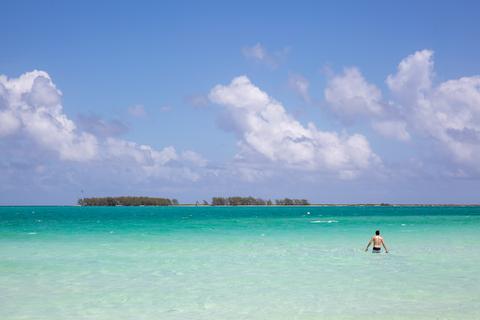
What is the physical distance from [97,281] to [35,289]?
262 centimetres

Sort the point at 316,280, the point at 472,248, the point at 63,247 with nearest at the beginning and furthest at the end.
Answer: the point at 316,280 → the point at 472,248 → the point at 63,247

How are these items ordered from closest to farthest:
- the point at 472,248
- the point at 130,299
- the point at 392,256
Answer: the point at 130,299 → the point at 392,256 → the point at 472,248

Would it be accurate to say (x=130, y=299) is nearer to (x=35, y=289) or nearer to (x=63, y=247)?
(x=35, y=289)

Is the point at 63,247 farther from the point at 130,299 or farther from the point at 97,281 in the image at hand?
the point at 130,299

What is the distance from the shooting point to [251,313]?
55.9 feet

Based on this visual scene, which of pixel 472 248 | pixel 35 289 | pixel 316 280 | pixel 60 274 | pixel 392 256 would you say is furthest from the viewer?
pixel 472 248

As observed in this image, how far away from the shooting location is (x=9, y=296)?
19.9 metres

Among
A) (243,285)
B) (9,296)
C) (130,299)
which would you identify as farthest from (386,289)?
(9,296)

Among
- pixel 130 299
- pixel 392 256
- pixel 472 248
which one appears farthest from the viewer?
pixel 472 248

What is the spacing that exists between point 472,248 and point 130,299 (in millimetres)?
24772

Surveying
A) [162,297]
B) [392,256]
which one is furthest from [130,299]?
[392,256]

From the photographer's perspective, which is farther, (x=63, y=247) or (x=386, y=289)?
(x=63, y=247)

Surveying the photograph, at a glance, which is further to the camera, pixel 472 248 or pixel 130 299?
pixel 472 248

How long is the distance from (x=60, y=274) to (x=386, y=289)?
47.0 ft
